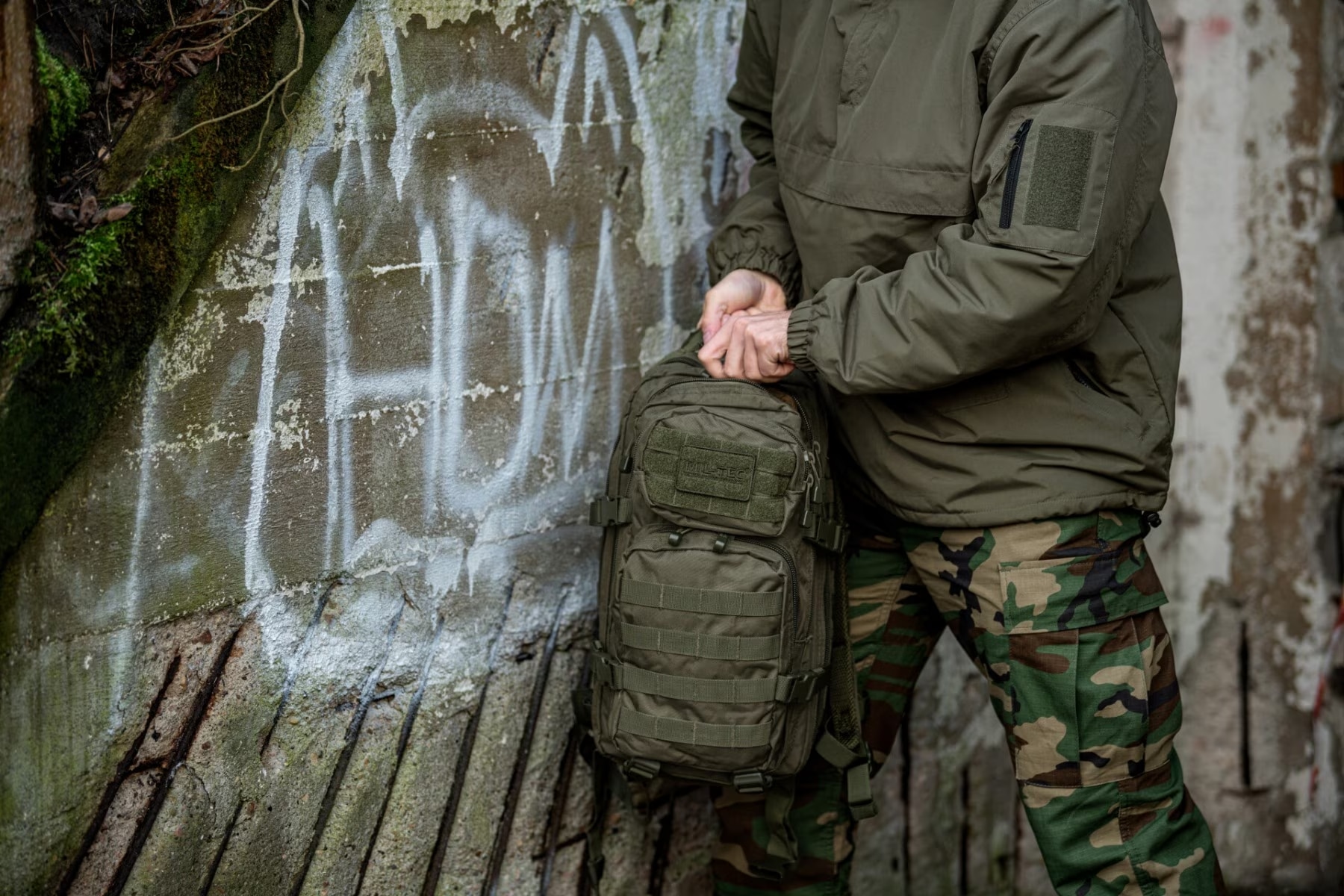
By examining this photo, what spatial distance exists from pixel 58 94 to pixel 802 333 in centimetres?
109

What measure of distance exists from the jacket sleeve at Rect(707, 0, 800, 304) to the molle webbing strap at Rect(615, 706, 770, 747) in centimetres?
77

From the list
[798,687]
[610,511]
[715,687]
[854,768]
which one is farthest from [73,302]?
[854,768]

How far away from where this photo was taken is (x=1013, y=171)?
1811 millimetres

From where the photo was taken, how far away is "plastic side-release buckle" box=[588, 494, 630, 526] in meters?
2.08

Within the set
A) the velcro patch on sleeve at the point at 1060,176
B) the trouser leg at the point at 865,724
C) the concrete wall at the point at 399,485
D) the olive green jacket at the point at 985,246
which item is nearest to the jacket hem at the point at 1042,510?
the olive green jacket at the point at 985,246

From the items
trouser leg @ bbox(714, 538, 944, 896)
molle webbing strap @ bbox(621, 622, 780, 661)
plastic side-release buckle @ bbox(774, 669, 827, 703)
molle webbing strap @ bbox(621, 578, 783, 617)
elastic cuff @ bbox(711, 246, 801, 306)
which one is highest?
elastic cuff @ bbox(711, 246, 801, 306)

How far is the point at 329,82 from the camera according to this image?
2.07 metres

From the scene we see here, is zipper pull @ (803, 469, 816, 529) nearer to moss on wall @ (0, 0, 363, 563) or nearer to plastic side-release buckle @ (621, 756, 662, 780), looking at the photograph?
plastic side-release buckle @ (621, 756, 662, 780)

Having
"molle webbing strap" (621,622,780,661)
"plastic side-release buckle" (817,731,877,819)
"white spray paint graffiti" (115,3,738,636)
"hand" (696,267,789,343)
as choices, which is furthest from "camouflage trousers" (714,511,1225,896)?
"white spray paint graffiti" (115,3,738,636)

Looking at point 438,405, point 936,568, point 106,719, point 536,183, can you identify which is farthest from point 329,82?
point 936,568

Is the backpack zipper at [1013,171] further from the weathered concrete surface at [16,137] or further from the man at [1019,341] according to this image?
the weathered concrete surface at [16,137]

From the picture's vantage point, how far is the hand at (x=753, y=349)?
2.05 meters

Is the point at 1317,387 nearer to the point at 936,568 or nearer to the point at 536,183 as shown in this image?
the point at 936,568

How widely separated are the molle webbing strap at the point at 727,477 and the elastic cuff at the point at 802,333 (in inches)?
5.6
